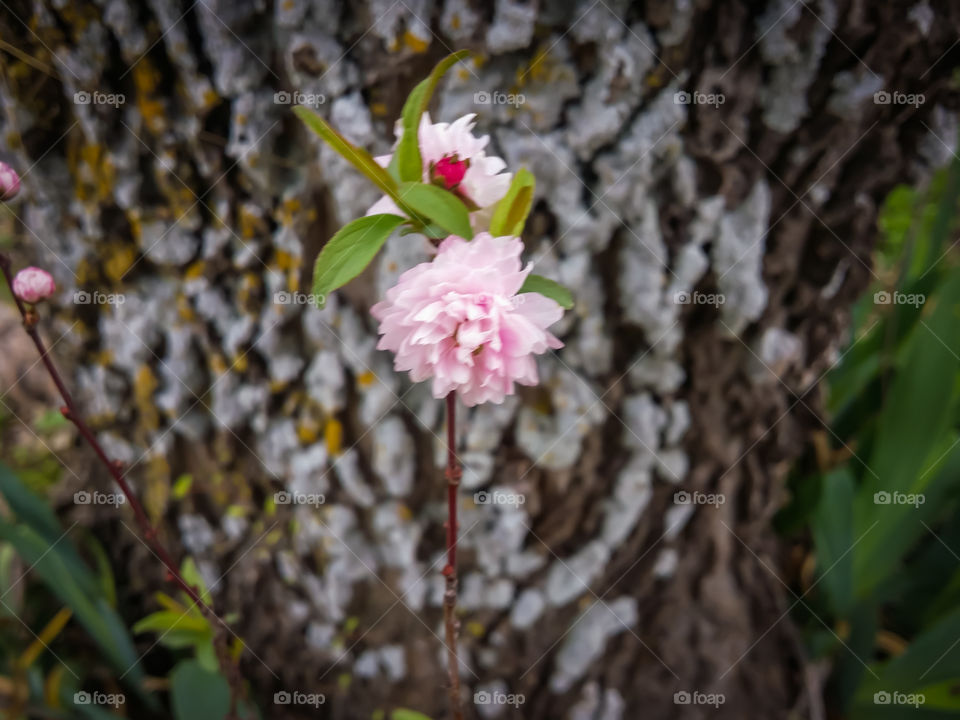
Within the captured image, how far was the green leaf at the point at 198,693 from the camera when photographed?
0.75 meters

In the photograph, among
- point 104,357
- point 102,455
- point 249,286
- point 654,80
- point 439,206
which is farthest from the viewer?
point 104,357

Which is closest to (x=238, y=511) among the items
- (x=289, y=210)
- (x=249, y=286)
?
(x=249, y=286)

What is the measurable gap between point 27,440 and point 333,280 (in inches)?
60.0

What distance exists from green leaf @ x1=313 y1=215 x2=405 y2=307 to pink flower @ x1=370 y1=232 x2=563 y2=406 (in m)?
0.03

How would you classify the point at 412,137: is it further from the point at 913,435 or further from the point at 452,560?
the point at 913,435

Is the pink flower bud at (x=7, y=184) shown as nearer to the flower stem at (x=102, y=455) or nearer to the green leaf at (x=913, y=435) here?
the flower stem at (x=102, y=455)

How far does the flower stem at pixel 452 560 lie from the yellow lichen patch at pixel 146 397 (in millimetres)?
662

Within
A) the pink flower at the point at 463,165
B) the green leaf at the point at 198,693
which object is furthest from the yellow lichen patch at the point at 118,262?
the pink flower at the point at 463,165

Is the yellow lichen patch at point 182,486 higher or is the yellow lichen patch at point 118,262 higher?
the yellow lichen patch at point 118,262

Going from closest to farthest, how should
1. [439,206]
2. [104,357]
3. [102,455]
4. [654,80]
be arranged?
[439,206] → [102,455] → [654,80] → [104,357]

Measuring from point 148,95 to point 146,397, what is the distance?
41cm

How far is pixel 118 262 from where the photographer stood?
0.88m

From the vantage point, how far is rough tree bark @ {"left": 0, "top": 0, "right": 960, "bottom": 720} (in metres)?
0.71

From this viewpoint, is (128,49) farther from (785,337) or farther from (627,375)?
(785,337)
